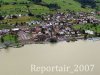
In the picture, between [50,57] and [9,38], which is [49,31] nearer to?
[9,38]

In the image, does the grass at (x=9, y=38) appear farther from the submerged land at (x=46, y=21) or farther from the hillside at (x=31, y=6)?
the hillside at (x=31, y=6)

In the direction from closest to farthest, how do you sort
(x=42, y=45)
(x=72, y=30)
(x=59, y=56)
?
(x=59, y=56), (x=42, y=45), (x=72, y=30)

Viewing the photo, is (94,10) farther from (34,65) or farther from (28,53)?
(34,65)

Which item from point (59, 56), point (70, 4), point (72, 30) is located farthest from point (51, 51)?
point (70, 4)

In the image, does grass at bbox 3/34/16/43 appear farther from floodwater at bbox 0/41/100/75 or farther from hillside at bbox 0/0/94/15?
hillside at bbox 0/0/94/15

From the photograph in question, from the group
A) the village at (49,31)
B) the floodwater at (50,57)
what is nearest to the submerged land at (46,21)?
the village at (49,31)

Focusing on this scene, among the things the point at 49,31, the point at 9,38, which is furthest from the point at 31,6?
the point at 9,38

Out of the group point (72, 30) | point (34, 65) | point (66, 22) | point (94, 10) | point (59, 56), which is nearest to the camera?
point (34, 65)
